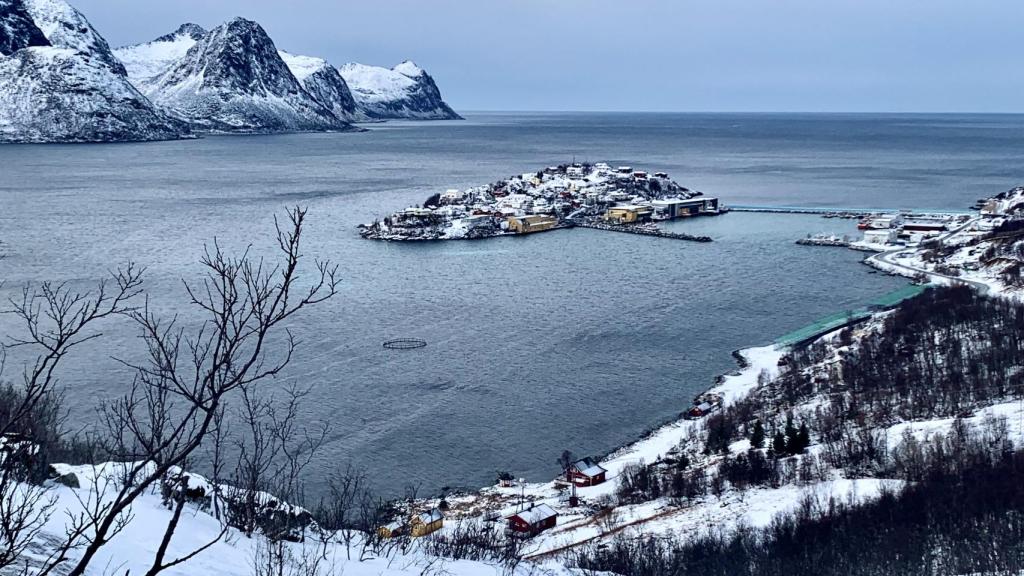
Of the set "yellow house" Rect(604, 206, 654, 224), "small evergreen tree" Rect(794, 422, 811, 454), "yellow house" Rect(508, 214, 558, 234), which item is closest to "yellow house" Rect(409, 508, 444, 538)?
"small evergreen tree" Rect(794, 422, 811, 454)

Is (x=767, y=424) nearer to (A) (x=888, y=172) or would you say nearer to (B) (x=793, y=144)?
(A) (x=888, y=172)

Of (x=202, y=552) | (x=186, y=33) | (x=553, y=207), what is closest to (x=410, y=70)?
(x=186, y=33)

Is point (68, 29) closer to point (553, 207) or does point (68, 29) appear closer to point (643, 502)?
point (553, 207)

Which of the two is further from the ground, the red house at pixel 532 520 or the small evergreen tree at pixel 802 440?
the small evergreen tree at pixel 802 440

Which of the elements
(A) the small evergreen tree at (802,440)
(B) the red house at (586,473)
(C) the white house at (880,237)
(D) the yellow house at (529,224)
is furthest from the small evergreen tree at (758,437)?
(D) the yellow house at (529,224)

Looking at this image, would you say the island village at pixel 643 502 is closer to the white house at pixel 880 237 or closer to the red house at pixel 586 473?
the red house at pixel 586 473

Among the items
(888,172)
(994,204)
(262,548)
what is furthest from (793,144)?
(262,548)
